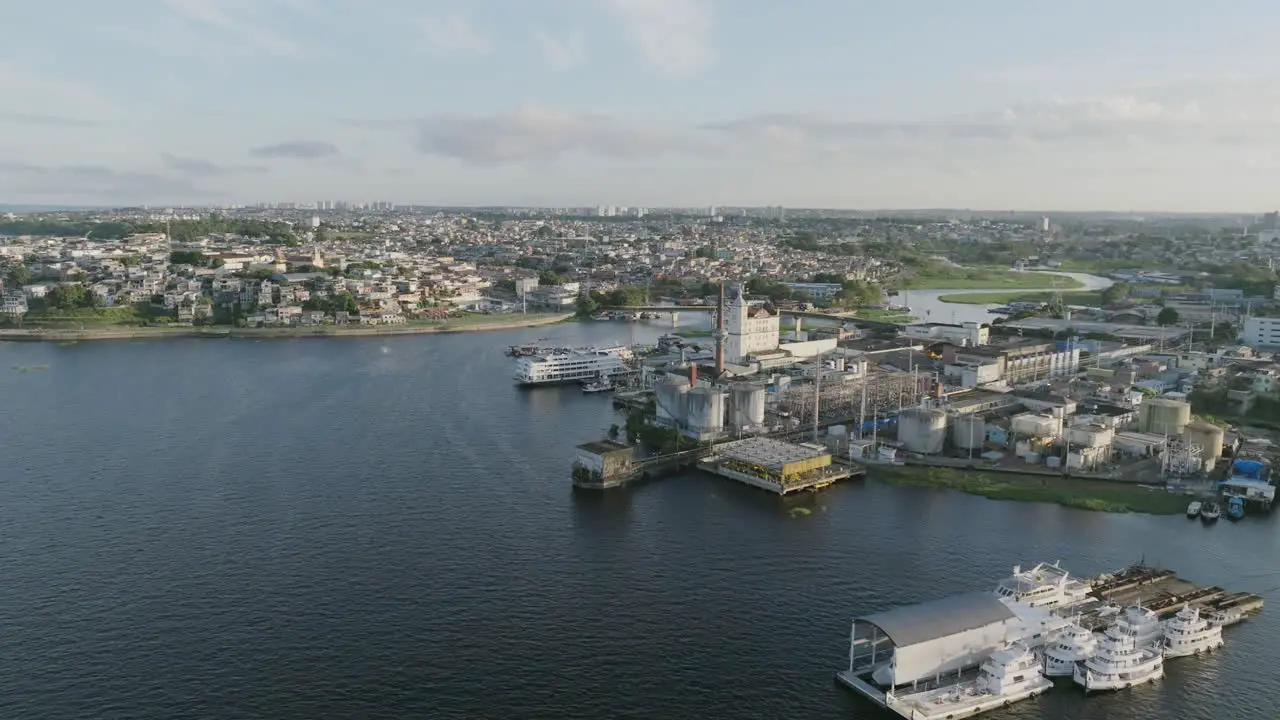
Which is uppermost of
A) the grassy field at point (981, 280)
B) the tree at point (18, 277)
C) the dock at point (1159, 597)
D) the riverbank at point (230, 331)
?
the tree at point (18, 277)

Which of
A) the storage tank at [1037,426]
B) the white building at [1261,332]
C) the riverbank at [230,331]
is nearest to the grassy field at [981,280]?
the white building at [1261,332]

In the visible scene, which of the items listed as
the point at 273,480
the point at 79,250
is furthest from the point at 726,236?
the point at 273,480

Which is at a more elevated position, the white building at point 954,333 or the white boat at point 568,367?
the white building at point 954,333

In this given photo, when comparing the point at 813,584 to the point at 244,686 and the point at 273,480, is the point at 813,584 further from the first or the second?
the point at 273,480

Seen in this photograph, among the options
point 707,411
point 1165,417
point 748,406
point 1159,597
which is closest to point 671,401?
point 707,411

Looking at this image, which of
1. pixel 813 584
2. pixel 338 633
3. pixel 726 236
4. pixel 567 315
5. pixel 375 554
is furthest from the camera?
pixel 726 236

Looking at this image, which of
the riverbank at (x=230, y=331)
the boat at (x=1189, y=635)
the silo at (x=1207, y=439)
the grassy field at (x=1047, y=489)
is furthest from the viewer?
the riverbank at (x=230, y=331)

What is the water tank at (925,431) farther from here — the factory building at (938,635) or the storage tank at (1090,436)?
the factory building at (938,635)
